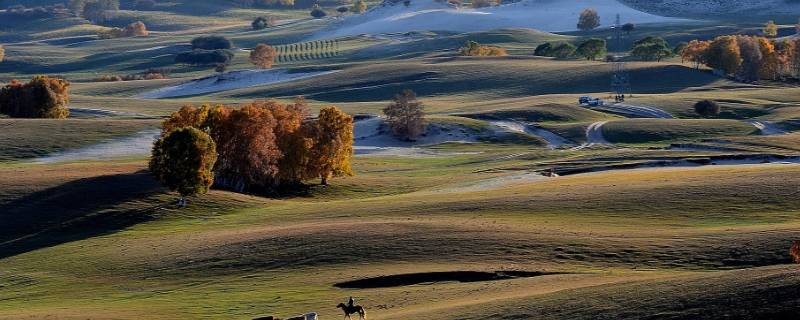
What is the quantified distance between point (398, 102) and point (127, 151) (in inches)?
984

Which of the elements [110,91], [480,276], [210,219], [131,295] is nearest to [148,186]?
[210,219]

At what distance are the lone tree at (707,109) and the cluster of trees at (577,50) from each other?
60.3 meters

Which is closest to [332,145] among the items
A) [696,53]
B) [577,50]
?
[696,53]

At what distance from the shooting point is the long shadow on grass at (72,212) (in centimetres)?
6450

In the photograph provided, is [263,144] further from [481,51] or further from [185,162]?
[481,51]

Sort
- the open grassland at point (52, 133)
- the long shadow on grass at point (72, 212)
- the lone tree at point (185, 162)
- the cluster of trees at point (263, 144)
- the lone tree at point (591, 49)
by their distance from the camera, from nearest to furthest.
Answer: the long shadow on grass at point (72, 212) < the lone tree at point (185, 162) < the cluster of trees at point (263, 144) < the open grassland at point (52, 133) < the lone tree at point (591, 49)

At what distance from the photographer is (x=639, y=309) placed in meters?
35.4

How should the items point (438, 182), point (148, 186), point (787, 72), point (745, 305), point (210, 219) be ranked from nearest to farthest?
point (745, 305), point (210, 219), point (148, 186), point (438, 182), point (787, 72)

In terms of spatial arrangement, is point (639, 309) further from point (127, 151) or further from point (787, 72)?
point (787, 72)

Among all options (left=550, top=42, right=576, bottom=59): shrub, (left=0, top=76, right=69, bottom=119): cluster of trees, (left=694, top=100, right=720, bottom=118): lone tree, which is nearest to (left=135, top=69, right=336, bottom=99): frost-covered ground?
(left=550, top=42, right=576, bottom=59): shrub

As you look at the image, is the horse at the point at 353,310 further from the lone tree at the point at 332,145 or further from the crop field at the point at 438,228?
the lone tree at the point at 332,145

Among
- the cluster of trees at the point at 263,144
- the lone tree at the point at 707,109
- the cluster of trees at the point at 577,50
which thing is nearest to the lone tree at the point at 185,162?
the cluster of trees at the point at 263,144

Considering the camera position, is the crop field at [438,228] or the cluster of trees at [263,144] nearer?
the crop field at [438,228]

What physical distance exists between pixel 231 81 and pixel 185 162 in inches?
4367
